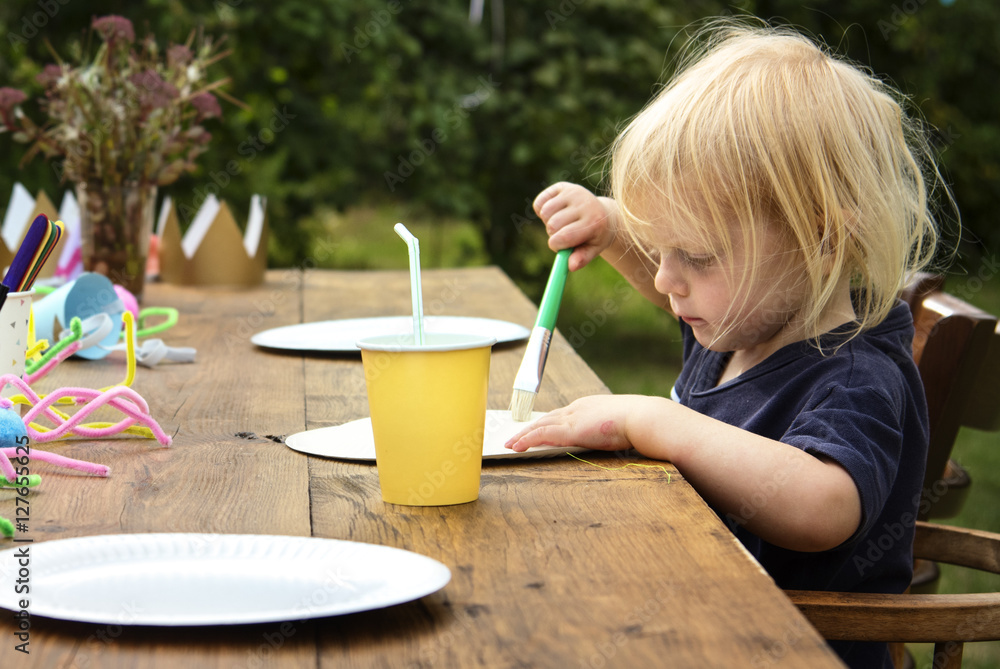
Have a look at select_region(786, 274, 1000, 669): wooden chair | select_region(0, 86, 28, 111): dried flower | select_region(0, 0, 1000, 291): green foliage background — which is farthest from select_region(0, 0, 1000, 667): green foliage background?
select_region(786, 274, 1000, 669): wooden chair

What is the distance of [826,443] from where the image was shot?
0.82 meters

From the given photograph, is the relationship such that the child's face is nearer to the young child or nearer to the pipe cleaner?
the young child

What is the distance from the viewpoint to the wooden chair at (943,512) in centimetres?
77

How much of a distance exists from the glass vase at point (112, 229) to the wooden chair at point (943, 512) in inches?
50.7

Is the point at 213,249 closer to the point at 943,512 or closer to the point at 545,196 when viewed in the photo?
the point at 545,196

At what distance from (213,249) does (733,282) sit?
1271mm

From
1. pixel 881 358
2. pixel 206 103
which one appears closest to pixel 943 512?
pixel 881 358

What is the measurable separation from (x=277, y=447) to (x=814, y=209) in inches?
22.9

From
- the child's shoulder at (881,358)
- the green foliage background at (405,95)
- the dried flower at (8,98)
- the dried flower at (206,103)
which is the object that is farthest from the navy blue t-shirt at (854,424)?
the green foliage background at (405,95)

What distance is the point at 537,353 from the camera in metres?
Result: 1.00

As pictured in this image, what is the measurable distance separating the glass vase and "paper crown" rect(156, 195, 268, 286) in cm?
23

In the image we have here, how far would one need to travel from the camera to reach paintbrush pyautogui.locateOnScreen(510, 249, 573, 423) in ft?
3.19

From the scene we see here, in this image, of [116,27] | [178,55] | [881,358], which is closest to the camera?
[881,358]

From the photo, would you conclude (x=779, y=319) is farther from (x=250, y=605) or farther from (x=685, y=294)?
(x=250, y=605)
